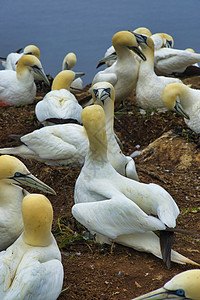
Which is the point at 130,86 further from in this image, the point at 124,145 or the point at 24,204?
the point at 24,204

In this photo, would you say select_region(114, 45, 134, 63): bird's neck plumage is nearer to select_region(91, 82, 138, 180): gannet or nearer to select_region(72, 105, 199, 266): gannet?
select_region(91, 82, 138, 180): gannet

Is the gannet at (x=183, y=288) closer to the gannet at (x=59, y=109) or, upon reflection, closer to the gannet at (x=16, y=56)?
the gannet at (x=59, y=109)

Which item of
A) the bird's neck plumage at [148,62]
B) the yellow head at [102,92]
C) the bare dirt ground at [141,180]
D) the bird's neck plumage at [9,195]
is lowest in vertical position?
the bare dirt ground at [141,180]

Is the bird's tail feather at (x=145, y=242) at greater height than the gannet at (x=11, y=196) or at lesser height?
lesser

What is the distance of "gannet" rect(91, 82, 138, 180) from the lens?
16.6ft

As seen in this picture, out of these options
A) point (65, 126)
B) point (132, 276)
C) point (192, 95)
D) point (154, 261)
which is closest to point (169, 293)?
point (132, 276)

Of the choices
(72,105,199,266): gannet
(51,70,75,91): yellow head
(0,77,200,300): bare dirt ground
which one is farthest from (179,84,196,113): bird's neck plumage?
(72,105,199,266): gannet

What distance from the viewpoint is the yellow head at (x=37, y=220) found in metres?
3.43

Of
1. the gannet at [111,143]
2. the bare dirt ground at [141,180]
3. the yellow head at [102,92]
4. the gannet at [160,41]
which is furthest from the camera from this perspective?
the gannet at [160,41]

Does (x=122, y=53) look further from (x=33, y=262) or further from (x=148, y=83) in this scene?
(x=33, y=262)

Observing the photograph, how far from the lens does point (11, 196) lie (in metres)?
4.22

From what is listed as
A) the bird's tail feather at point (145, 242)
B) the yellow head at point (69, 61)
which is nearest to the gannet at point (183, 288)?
the bird's tail feather at point (145, 242)

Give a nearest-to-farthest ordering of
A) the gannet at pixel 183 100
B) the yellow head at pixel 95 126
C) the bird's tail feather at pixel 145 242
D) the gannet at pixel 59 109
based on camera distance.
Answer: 1. the bird's tail feather at pixel 145 242
2. the yellow head at pixel 95 126
3. the gannet at pixel 59 109
4. the gannet at pixel 183 100

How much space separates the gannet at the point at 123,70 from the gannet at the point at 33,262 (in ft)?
13.3
